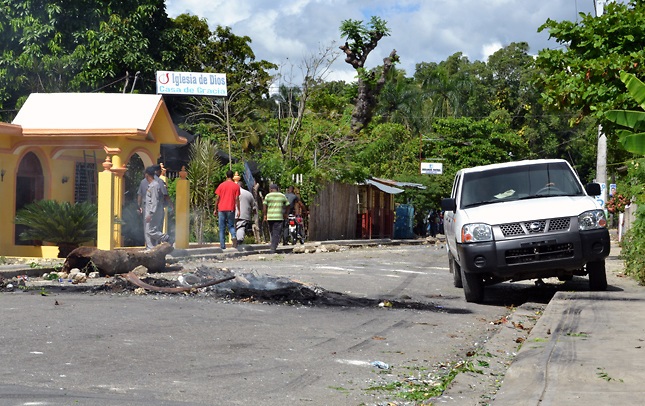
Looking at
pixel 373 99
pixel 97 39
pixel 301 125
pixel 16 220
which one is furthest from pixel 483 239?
pixel 373 99

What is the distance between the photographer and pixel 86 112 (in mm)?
22031

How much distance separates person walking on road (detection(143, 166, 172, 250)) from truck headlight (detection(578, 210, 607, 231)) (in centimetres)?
1018

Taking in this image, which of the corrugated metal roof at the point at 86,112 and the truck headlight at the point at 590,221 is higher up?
the corrugated metal roof at the point at 86,112

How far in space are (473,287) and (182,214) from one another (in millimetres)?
13676

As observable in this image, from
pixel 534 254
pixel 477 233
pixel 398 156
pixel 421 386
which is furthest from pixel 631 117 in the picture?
pixel 398 156

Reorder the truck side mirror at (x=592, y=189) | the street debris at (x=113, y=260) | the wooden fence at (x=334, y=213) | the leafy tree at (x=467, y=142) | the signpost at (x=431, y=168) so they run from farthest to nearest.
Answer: the leafy tree at (x=467, y=142), the signpost at (x=431, y=168), the wooden fence at (x=334, y=213), the street debris at (x=113, y=260), the truck side mirror at (x=592, y=189)

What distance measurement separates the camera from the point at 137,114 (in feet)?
74.0

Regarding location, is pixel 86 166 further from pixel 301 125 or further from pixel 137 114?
pixel 301 125

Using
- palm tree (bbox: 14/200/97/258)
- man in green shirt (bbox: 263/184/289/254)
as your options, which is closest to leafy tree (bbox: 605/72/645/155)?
palm tree (bbox: 14/200/97/258)

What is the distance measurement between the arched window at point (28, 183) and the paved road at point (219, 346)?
10018mm

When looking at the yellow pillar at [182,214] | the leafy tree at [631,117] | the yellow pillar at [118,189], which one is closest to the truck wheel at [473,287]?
the leafy tree at [631,117]

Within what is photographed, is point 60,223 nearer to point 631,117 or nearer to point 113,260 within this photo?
point 113,260

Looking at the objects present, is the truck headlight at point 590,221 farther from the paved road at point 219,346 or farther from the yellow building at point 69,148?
the yellow building at point 69,148

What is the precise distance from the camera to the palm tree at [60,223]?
19922 mm
